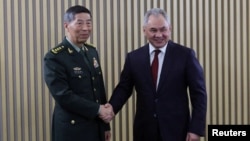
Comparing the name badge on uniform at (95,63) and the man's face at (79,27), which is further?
the name badge on uniform at (95,63)

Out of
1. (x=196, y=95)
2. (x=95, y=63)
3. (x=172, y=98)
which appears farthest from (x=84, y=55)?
(x=196, y=95)

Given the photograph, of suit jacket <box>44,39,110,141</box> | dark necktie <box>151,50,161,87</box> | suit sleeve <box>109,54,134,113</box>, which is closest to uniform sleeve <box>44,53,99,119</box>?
suit jacket <box>44,39,110,141</box>

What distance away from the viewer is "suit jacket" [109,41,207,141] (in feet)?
7.00

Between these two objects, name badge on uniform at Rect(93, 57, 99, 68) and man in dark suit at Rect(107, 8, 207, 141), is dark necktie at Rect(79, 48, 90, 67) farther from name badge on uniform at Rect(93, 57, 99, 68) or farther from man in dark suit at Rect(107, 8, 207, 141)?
man in dark suit at Rect(107, 8, 207, 141)

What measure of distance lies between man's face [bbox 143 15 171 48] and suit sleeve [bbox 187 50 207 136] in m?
0.18

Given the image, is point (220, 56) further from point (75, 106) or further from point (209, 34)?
point (75, 106)

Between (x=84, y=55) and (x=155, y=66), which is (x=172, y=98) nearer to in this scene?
(x=155, y=66)

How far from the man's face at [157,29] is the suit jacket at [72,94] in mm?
406

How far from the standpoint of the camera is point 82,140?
219 centimetres

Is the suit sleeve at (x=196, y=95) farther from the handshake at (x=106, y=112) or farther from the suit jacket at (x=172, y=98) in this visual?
the handshake at (x=106, y=112)

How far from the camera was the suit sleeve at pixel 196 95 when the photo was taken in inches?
83.4

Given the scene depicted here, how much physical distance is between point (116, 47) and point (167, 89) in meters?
1.19

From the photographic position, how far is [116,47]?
3242 mm

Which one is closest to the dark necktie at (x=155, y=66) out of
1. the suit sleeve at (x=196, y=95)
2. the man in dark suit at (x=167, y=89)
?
the man in dark suit at (x=167, y=89)
